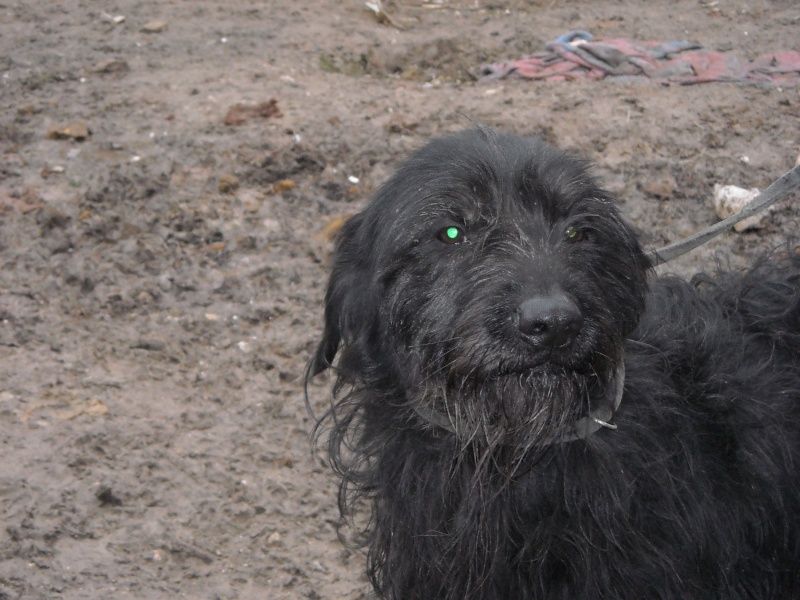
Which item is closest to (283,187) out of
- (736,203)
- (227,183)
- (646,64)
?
(227,183)

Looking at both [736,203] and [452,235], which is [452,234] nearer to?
[452,235]

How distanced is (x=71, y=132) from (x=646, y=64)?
430 cm

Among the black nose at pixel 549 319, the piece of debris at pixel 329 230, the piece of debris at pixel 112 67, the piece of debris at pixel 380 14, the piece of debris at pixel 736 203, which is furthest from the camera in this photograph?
the piece of debris at pixel 380 14

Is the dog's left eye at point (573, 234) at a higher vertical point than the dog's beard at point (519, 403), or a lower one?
higher

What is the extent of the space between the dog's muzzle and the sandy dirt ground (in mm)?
1076

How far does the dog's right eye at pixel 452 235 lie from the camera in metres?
2.65

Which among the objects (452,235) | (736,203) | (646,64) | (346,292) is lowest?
(646,64)

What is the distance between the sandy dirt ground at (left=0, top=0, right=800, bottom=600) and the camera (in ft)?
12.6

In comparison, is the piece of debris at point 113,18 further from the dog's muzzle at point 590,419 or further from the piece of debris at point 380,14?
the dog's muzzle at point 590,419

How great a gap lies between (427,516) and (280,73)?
5159 millimetres

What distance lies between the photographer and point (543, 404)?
8.20ft

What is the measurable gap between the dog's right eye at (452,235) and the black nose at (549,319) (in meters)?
0.37

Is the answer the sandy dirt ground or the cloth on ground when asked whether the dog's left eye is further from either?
the cloth on ground

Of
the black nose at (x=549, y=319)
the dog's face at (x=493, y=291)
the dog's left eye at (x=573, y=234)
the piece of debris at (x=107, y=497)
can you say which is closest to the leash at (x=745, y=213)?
the dog's face at (x=493, y=291)
